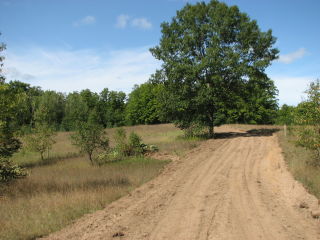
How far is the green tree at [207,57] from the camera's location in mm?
27453

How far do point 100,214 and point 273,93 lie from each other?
237 ft

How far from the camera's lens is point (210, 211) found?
7934 mm

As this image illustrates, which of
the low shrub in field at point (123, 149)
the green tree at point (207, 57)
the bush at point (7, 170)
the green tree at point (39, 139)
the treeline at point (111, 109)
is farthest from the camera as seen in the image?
the treeline at point (111, 109)

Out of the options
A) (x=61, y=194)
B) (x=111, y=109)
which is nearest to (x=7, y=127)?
(x=61, y=194)

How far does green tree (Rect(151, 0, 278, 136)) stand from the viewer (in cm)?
2745

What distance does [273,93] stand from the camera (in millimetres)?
72000

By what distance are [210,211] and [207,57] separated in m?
21.3

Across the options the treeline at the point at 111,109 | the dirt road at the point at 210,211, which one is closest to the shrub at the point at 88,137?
the dirt road at the point at 210,211

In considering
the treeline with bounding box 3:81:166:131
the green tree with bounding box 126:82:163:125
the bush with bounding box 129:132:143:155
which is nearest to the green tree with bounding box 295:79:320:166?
the bush with bounding box 129:132:143:155

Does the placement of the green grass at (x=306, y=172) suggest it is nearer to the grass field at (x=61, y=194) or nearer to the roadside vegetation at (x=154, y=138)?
the roadside vegetation at (x=154, y=138)

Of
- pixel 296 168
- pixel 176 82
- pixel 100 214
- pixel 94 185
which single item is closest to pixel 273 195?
pixel 296 168

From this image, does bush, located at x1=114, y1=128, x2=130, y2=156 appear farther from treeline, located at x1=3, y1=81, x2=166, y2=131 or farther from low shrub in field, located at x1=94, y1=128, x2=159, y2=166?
treeline, located at x1=3, y1=81, x2=166, y2=131

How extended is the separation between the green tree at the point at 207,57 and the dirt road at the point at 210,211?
52.1 feet

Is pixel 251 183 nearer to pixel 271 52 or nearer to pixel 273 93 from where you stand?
pixel 271 52
